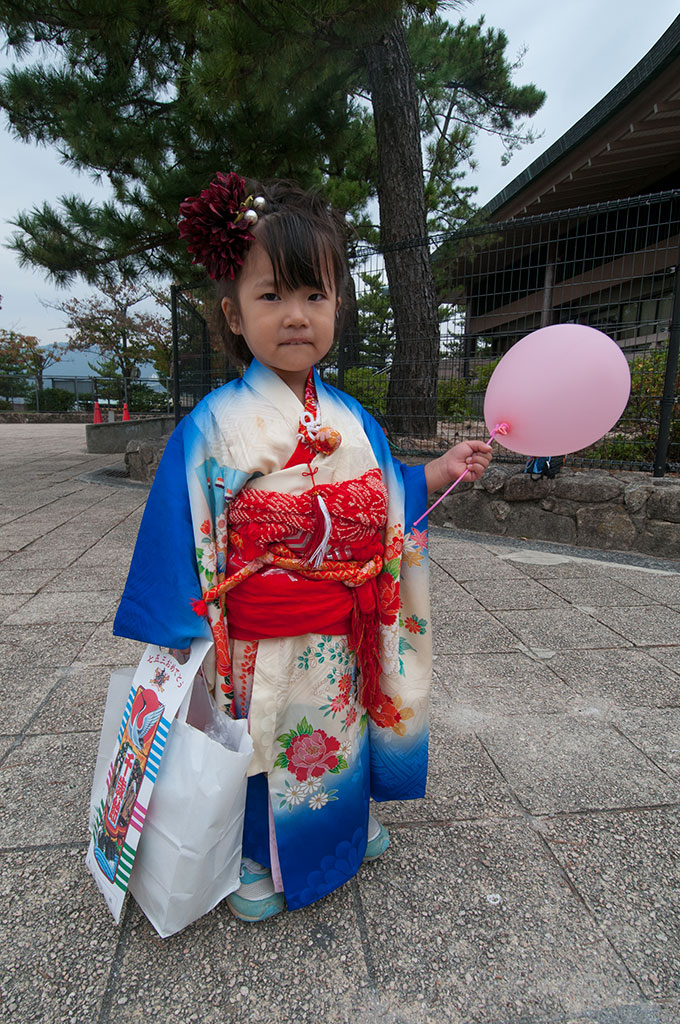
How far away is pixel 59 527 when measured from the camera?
183 inches

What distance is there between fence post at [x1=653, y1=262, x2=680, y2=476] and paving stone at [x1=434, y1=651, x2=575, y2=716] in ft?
7.55

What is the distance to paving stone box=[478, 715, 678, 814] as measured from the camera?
157 cm

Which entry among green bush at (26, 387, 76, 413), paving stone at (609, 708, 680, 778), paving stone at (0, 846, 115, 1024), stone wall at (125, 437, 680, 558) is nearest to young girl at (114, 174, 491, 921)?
paving stone at (0, 846, 115, 1024)

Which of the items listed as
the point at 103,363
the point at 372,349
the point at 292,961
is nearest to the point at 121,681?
the point at 292,961

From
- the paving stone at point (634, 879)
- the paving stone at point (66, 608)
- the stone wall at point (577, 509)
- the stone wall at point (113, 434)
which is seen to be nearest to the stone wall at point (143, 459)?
the stone wall at point (113, 434)

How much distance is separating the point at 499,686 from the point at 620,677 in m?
0.49

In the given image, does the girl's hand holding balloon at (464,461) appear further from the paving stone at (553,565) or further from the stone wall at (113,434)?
the stone wall at (113,434)

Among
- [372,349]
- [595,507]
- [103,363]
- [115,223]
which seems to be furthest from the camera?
[103,363]

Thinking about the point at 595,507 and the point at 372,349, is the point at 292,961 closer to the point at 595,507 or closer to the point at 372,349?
the point at 595,507

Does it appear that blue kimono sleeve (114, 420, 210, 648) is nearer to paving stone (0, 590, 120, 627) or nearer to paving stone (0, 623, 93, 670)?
paving stone (0, 623, 93, 670)

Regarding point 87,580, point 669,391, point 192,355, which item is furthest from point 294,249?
point 192,355

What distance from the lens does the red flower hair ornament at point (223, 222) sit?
1102 mm

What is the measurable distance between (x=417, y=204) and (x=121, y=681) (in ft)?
18.5

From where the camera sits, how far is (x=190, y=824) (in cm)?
104
